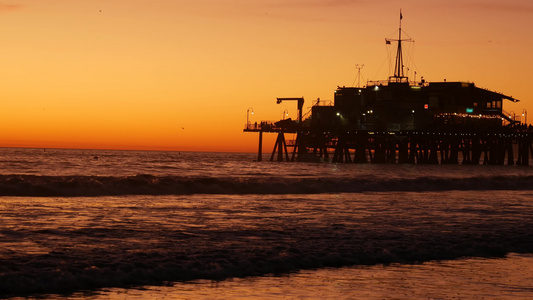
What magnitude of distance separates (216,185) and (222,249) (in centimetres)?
2481

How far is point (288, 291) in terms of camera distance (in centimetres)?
1155

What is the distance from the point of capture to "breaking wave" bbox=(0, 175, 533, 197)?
1334 inches

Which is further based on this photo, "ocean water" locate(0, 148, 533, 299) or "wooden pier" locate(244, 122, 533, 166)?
"wooden pier" locate(244, 122, 533, 166)

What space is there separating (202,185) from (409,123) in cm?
6279

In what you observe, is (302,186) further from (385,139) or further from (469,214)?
(385,139)

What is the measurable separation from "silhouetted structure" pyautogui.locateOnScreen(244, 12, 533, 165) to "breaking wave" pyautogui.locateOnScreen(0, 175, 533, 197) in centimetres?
4685

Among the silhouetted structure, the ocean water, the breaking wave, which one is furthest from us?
the silhouetted structure

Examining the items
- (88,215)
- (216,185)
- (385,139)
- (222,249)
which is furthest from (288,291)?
(385,139)

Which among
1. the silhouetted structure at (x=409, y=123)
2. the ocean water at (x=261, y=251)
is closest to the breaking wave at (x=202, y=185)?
the ocean water at (x=261, y=251)

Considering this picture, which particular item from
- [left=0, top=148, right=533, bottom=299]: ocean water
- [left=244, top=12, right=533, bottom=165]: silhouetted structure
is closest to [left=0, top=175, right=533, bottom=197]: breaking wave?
[left=0, top=148, right=533, bottom=299]: ocean water

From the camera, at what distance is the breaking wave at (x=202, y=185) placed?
33875 millimetres

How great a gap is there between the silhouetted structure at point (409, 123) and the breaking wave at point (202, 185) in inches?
1844

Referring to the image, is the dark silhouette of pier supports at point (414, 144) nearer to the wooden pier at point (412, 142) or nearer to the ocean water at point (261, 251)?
the wooden pier at point (412, 142)

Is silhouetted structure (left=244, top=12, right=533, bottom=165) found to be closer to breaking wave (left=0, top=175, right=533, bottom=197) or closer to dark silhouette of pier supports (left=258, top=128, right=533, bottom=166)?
dark silhouette of pier supports (left=258, top=128, right=533, bottom=166)
